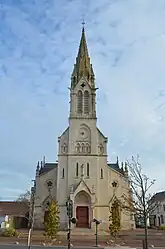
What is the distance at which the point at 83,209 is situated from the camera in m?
53.5

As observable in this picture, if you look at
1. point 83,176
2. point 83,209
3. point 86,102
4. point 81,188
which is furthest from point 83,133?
point 83,209

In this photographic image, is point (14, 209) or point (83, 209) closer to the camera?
point (83, 209)

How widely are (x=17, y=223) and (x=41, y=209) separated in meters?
6.99

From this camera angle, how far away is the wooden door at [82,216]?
52.9 metres

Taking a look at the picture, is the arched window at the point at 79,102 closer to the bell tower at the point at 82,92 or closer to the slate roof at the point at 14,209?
the bell tower at the point at 82,92

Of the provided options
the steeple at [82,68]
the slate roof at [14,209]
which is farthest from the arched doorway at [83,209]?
the steeple at [82,68]

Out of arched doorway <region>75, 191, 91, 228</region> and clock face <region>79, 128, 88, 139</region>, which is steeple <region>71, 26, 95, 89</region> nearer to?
clock face <region>79, 128, 88, 139</region>

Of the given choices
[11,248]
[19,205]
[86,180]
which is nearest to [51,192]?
[86,180]

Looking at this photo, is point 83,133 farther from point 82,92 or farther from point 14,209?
point 14,209

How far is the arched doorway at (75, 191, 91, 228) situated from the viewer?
174ft

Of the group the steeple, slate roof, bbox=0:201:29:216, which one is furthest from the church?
slate roof, bbox=0:201:29:216

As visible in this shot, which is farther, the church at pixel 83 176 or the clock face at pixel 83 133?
the clock face at pixel 83 133

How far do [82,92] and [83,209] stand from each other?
22.2 metres

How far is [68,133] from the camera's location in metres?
57.9
